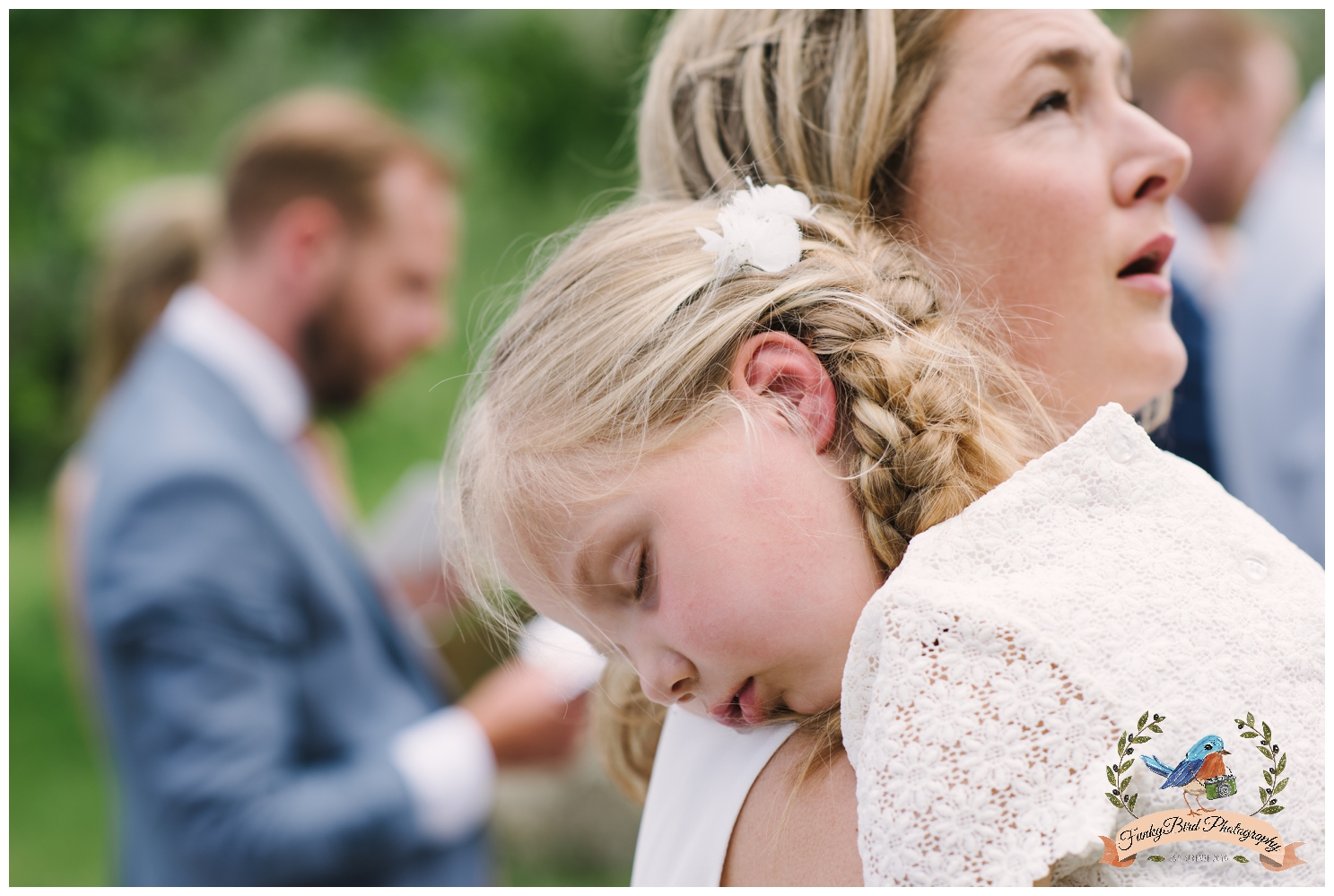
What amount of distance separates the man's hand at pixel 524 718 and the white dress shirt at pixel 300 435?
Answer: 6 cm

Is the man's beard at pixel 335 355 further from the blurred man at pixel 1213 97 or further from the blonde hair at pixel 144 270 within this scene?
the blurred man at pixel 1213 97

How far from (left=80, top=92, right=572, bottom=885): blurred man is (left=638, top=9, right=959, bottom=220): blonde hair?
5.75 feet

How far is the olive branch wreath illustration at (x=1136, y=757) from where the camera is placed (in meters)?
0.93

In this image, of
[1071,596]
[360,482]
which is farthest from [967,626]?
[360,482]

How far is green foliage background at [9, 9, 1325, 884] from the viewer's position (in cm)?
462

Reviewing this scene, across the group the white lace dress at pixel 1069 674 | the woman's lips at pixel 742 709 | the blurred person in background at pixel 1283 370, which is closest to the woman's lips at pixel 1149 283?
the white lace dress at pixel 1069 674

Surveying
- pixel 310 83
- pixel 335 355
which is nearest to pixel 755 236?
pixel 335 355

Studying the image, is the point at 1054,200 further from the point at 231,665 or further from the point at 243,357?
the point at 243,357

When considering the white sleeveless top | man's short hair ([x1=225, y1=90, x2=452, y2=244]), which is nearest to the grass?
man's short hair ([x1=225, y1=90, x2=452, y2=244])

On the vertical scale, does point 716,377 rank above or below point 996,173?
below

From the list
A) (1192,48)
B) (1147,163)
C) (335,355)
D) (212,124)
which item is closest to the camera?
(1147,163)

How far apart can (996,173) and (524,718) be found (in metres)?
2.39

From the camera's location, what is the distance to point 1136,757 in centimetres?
93

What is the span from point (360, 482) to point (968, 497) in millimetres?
7879
